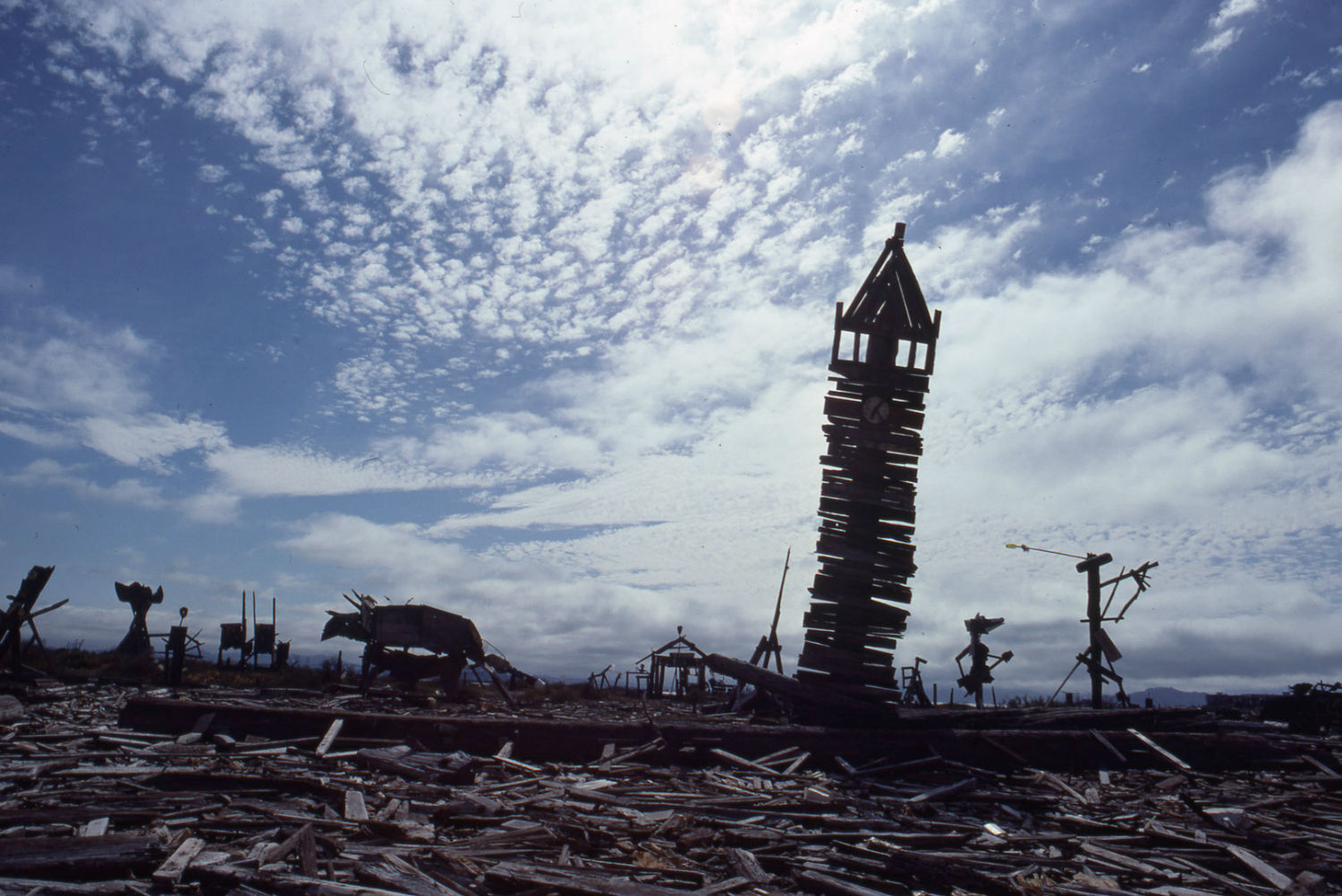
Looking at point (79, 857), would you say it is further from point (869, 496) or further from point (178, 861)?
point (869, 496)

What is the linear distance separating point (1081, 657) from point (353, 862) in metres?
18.9

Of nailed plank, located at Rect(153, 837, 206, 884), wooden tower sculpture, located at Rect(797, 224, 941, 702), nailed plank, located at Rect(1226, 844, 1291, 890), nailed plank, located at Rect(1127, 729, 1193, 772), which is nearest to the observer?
nailed plank, located at Rect(153, 837, 206, 884)

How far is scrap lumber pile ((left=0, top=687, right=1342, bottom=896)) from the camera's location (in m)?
4.61

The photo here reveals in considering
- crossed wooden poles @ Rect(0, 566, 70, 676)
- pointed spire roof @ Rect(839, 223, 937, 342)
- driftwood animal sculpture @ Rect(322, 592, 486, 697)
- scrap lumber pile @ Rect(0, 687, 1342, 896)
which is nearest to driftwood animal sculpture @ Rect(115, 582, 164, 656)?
crossed wooden poles @ Rect(0, 566, 70, 676)

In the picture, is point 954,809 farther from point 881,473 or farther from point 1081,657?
point 1081,657

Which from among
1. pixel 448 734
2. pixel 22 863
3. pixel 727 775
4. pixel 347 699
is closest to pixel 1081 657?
pixel 727 775

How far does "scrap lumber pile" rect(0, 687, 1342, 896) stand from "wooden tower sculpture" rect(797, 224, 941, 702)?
2.89 m

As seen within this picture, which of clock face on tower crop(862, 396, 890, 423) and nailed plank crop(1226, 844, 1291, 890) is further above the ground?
clock face on tower crop(862, 396, 890, 423)

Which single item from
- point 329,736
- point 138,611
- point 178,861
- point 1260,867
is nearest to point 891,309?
point 1260,867

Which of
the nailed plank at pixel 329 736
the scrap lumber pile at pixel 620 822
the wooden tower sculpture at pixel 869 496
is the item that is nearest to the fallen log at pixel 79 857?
the scrap lumber pile at pixel 620 822

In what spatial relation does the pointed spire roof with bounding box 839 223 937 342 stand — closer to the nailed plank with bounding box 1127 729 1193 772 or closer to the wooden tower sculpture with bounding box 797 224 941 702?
the wooden tower sculpture with bounding box 797 224 941 702

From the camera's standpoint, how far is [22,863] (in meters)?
4.38

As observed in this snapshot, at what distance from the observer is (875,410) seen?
13.0m

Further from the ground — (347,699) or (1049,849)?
(1049,849)
